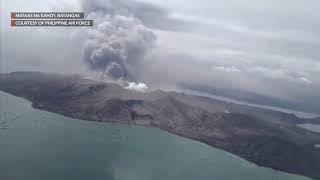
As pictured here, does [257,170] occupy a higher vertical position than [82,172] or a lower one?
lower

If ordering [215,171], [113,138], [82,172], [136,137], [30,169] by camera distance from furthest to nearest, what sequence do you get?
[136,137]
[113,138]
[215,171]
[82,172]
[30,169]

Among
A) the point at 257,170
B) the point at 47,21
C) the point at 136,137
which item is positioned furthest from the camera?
the point at 136,137

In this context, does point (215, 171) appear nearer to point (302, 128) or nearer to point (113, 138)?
point (113, 138)

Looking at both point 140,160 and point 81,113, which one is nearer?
point 140,160

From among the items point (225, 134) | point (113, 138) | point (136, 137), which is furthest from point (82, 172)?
point (225, 134)

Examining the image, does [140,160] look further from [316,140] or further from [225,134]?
[316,140]

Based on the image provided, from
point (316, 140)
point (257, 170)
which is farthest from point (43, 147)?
point (316, 140)

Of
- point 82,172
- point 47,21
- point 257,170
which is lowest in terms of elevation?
point 257,170
